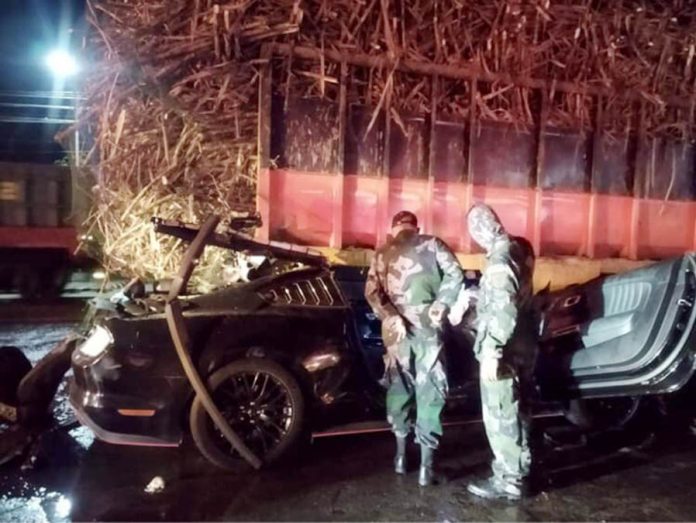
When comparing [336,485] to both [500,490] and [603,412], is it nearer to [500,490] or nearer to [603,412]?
[500,490]

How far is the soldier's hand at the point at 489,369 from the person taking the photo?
4.03 metres

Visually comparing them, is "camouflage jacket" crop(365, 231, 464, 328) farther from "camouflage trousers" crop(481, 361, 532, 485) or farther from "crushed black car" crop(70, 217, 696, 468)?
"camouflage trousers" crop(481, 361, 532, 485)

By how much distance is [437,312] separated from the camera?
4.29m

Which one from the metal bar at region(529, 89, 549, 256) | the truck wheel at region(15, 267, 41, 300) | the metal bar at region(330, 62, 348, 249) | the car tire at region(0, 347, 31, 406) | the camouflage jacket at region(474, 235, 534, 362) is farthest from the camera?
the truck wheel at region(15, 267, 41, 300)

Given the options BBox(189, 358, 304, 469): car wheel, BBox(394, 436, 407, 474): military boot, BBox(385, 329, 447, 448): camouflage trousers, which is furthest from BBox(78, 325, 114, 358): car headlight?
BBox(394, 436, 407, 474): military boot

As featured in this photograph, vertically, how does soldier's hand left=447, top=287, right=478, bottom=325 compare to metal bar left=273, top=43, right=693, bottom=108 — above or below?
below

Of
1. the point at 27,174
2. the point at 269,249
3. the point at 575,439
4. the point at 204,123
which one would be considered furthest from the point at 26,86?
the point at 575,439

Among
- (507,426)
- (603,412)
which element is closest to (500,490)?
(507,426)

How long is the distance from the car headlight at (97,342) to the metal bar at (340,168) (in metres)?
2.32

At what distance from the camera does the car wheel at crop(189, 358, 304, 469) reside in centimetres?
436

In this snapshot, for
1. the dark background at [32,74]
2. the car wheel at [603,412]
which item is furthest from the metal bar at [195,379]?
the dark background at [32,74]

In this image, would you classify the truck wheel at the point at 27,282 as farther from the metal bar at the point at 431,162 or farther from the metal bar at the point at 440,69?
the metal bar at the point at 431,162

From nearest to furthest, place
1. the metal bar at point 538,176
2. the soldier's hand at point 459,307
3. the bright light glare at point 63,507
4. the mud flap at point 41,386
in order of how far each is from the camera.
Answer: the bright light glare at point 63,507 < the soldier's hand at point 459,307 < the mud flap at point 41,386 < the metal bar at point 538,176

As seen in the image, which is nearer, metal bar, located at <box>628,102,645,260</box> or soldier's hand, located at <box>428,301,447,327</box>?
soldier's hand, located at <box>428,301,447,327</box>
